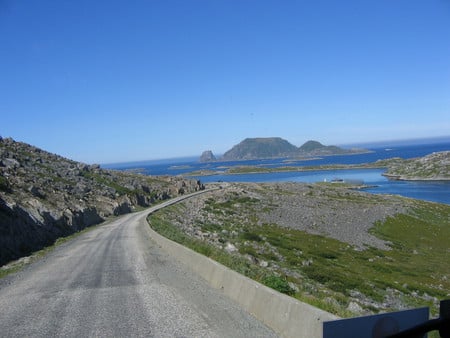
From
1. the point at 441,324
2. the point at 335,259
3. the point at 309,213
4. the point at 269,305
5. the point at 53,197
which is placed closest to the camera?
the point at 441,324

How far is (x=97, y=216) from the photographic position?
57.5 meters

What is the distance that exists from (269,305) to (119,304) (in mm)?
4758

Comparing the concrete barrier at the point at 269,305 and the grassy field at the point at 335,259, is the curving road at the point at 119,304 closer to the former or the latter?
the concrete barrier at the point at 269,305

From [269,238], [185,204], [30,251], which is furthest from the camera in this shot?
[185,204]

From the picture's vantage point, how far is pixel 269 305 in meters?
10.2

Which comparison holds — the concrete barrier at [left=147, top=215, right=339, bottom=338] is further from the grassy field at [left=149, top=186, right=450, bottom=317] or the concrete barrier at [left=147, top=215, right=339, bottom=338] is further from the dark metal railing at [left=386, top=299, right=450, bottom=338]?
the dark metal railing at [left=386, top=299, right=450, bottom=338]

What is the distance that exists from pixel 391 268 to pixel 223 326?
3489 cm

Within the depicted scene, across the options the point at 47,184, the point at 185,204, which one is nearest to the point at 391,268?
the point at 185,204

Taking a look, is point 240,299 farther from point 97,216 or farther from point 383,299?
point 97,216

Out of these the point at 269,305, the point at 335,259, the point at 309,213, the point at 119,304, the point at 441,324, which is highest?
the point at 441,324

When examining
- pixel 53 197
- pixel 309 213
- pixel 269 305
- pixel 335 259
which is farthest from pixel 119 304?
pixel 309 213

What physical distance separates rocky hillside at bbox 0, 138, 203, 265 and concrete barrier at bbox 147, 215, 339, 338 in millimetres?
17592

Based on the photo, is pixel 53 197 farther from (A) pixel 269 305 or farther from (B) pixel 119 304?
(A) pixel 269 305

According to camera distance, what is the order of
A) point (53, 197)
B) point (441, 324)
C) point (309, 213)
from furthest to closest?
point (309, 213)
point (53, 197)
point (441, 324)
